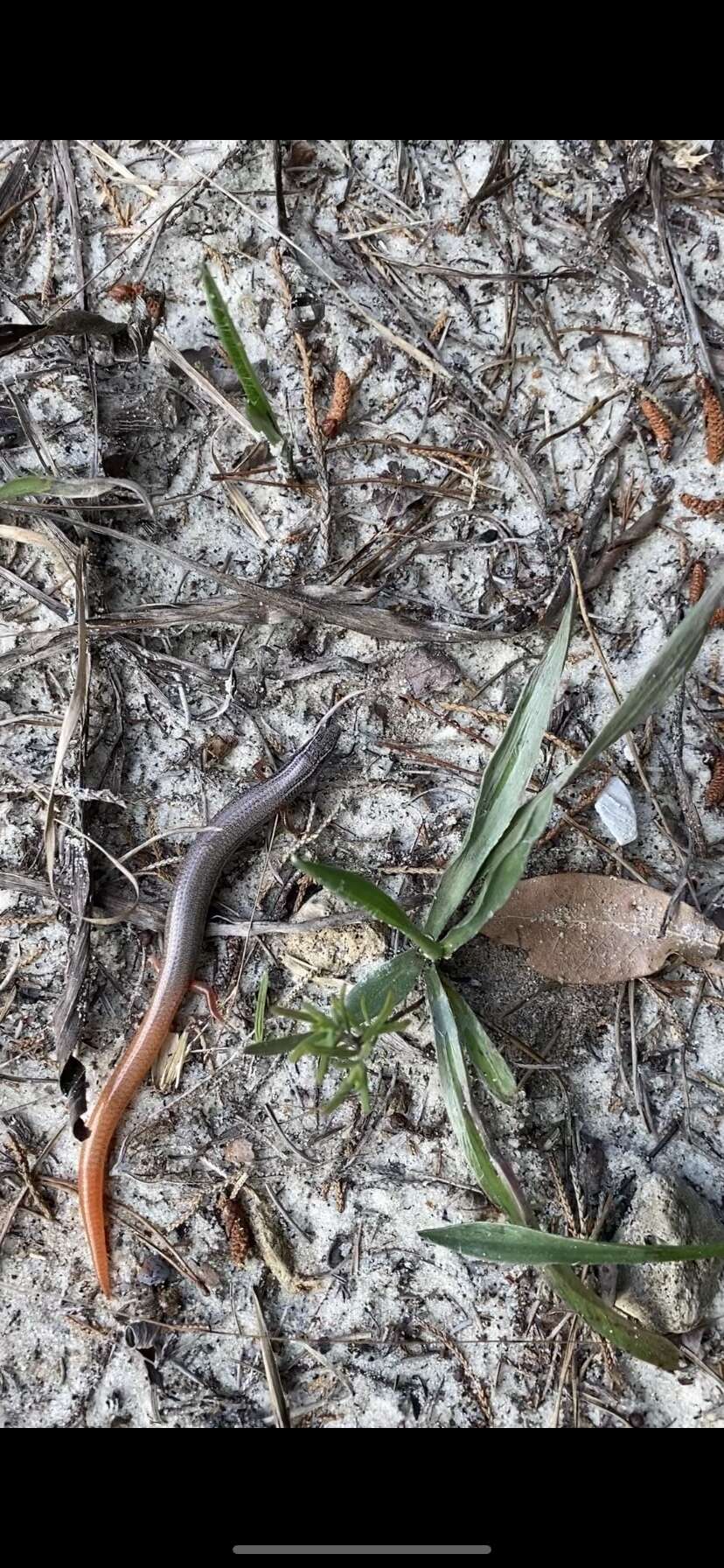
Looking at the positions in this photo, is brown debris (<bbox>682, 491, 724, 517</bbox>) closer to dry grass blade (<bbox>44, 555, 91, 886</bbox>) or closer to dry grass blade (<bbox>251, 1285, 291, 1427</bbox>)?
dry grass blade (<bbox>44, 555, 91, 886</bbox>)

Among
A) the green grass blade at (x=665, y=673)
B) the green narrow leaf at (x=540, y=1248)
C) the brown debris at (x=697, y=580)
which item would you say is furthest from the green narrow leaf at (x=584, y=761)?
the green narrow leaf at (x=540, y=1248)

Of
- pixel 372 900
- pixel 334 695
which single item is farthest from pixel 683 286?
pixel 372 900

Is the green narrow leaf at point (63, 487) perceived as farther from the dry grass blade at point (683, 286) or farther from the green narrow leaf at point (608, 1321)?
the green narrow leaf at point (608, 1321)

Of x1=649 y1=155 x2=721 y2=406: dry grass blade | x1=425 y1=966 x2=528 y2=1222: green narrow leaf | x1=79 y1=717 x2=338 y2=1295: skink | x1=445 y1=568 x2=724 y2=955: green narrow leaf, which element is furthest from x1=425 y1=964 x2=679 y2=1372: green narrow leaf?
x1=649 y1=155 x2=721 y2=406: dry grass blade

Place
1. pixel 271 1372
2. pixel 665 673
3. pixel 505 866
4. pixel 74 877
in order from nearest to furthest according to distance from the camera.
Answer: pixel 665 673
pixel 505 866
pixel 271 1372
pixel 74 877

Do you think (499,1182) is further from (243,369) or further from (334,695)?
(243,369)

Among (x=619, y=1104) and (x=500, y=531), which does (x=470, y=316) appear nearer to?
(x=500, y=531)
